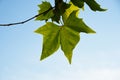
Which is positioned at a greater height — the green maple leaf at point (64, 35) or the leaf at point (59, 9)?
the leaf at point (59, 9)

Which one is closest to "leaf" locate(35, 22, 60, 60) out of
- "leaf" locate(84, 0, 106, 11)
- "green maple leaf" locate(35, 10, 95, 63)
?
"green maple leaf" locate(35, 10, 95, 63)

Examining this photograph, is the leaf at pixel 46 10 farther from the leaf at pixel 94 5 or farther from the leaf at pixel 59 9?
the leaf at pixel 94 5

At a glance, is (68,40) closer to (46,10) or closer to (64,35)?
(64,35)

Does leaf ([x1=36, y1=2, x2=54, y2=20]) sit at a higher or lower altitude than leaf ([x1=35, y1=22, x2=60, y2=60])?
higher

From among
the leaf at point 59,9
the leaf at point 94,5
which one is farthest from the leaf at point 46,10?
the leaf at point 94,5

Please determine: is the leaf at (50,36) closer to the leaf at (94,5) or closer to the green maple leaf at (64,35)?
the green maple leaf at (64,35)

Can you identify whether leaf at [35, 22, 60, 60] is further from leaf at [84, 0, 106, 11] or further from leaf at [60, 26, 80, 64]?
leaf at [84, 0, 106, 11]

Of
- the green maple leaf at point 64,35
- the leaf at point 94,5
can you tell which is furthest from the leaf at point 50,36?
the leaf at point 94,5

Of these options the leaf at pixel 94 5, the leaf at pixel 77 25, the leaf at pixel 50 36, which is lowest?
the leaf at pixel 50 36

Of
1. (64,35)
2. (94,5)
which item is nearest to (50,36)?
(64,35)
